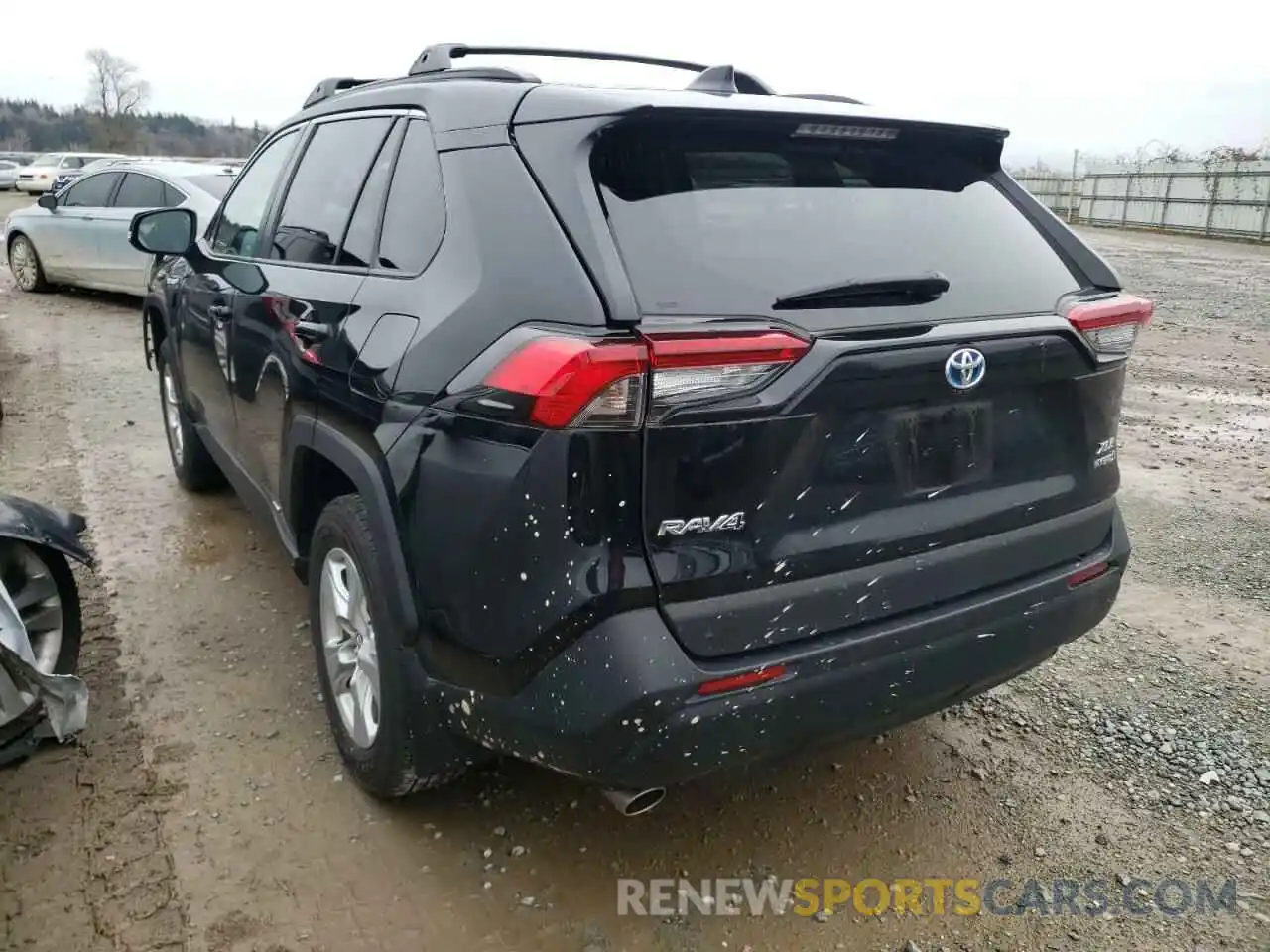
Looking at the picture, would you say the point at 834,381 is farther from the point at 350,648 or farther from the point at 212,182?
the point at 212,182

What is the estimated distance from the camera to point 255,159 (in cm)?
404

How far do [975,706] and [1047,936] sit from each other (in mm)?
1017

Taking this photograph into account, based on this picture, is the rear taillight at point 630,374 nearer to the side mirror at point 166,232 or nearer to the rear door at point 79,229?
the side mirror at point 166,232

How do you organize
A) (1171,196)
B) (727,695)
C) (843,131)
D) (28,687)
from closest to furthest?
(727,695) → (843,131) → (28,687) → (1171,196)

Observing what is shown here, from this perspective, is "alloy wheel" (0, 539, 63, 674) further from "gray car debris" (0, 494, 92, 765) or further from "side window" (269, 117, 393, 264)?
"side window" (269, 117, 393, 264)

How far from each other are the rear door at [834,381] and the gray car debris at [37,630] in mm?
2040

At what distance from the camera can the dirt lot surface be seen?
2350 mm

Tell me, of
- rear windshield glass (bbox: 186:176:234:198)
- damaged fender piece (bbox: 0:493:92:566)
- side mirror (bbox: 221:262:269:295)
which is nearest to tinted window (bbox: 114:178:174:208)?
rear windshield glass (bbox: 186:176:234:198)

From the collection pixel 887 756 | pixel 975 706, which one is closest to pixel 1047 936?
pixel 887 756

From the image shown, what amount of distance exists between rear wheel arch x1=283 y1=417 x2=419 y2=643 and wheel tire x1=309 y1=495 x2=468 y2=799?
54 mm

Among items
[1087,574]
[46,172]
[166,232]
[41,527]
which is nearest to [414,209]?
[41,527]

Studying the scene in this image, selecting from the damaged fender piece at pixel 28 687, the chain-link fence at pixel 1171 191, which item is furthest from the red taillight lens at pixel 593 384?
the chain-link fence at pixel 1171 191

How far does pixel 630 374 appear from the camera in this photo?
184 cm

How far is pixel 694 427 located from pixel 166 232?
3.07m
